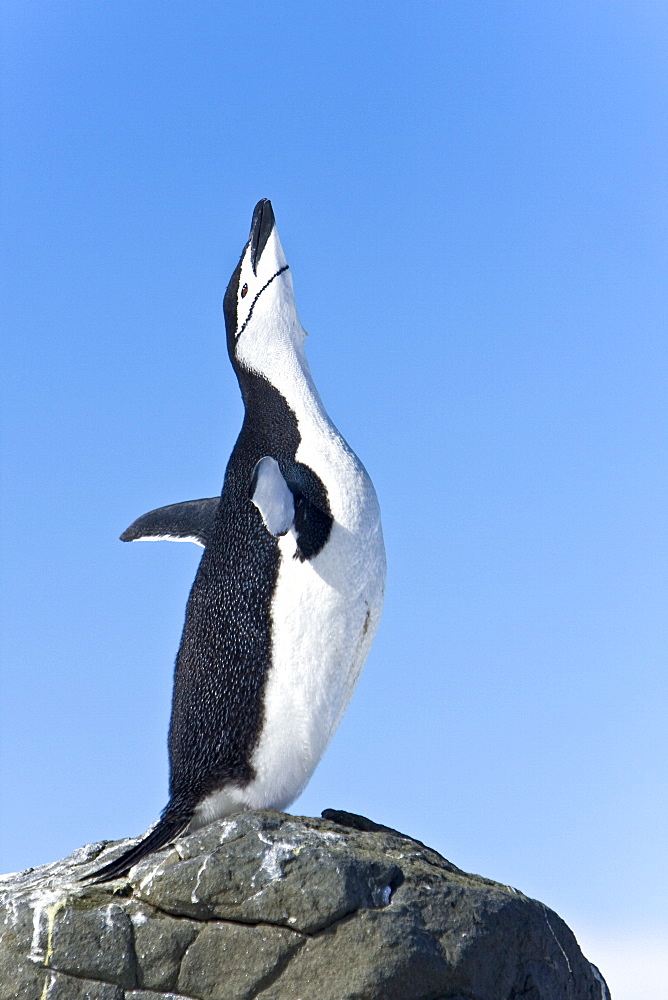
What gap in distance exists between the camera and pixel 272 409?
483 centimetres

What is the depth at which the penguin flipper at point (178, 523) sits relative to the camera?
540cm

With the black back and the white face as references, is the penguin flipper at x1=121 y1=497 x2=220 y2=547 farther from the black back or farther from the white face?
the white face

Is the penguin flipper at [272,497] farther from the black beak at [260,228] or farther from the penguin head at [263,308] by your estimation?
the black beak at [260,228]

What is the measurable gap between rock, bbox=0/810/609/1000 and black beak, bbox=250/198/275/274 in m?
2.78

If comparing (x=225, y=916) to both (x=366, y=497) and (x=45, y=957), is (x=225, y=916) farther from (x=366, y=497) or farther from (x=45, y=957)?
(x=366, y=497)

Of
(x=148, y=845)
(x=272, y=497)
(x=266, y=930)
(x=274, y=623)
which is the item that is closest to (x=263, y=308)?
(x=272, y=497)

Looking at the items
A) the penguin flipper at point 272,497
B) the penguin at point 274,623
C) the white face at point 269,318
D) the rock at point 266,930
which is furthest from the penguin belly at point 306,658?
the white face at point 269,318

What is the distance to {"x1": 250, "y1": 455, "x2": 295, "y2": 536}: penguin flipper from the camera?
4207mm

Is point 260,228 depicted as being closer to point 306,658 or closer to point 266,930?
point 306,658

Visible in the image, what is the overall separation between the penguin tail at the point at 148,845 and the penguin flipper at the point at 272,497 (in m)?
1.23

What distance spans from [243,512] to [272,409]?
1.80 feet

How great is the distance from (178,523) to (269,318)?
1.25 m

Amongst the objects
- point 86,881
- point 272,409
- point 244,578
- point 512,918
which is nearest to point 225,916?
point 86,881

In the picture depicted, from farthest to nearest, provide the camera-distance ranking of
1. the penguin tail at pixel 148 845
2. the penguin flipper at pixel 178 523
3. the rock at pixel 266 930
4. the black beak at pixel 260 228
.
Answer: the penguin flipper at pixel 178 523
the black beak at pixel 260 228
the penguin tail at pixel 148 845
the rock at pixel 266 930
